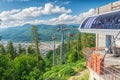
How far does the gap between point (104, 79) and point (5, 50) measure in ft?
317

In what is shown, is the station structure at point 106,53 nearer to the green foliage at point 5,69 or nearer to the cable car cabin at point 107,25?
the cable car cabin at point 107,25

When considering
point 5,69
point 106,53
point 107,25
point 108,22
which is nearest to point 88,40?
point 5,69

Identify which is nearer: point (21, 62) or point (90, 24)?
point (90, 24)

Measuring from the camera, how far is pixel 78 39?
355 feet

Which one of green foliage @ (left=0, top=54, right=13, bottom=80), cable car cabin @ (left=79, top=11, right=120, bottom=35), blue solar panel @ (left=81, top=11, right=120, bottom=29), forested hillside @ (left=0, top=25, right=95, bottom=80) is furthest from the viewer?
green foliage @ (left=0, top=54, right=13, bottom=80)

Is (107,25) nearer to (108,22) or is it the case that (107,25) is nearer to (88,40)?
(108,22)

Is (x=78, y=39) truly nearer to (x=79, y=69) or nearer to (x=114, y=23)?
(x=79, y=69)

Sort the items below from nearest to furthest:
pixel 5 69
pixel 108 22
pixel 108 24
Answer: pixel 108 24, pixel 108 22, pixel 5 69

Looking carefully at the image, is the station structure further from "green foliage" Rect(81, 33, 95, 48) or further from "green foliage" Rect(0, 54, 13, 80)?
"green foliage" Rect(81, 33, 95, 48)

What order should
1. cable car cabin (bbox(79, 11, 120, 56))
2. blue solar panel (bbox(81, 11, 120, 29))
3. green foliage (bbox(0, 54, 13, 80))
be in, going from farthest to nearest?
green foliage (bbox(0, 54, 13, 80)), blue solar panel (bbox(81, 11, 120, 29)), cable car cabin (bbox(79, 11, 120, 56))

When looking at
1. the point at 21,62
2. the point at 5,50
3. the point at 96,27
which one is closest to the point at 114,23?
the point at 96,27

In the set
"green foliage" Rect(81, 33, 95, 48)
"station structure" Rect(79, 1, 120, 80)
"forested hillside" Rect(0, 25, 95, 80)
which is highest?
"station structure" Rect(79, 1, 120, 80)

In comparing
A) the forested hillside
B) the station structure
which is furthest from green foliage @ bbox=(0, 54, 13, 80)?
the station structure

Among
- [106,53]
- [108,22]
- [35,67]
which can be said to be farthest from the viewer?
[35,67]
